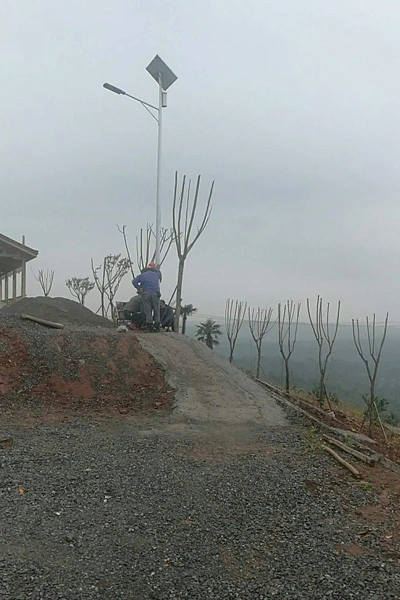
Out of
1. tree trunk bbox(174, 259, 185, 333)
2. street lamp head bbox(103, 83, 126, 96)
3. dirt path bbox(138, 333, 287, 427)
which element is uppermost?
street lamp head bbox(103, 83, 126, 96)

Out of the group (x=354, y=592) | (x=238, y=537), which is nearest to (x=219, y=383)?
(x=238, y=537)

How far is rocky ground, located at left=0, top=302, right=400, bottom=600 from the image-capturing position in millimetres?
2604

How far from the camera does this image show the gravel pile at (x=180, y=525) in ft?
8.39

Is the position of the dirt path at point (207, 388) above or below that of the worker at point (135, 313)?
below

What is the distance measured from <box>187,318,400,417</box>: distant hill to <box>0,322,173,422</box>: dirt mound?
7.43 m

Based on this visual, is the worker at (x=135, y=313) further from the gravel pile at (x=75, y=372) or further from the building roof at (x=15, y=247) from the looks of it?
the building roof at (x=15, y=247)

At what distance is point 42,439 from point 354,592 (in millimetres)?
3312

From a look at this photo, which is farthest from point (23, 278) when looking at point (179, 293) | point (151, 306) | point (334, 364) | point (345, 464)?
point (345, 464)

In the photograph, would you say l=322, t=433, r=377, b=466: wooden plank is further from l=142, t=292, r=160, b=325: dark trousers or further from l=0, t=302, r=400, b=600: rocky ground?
l=142, t=292, r=160, b=325: dark trousers

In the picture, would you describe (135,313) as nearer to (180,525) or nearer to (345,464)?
(345,464)

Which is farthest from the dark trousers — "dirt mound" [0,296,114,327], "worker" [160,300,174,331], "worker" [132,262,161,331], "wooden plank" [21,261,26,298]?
"wooden plank" [21,261,26,298]

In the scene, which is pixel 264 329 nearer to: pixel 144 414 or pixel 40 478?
pixel 144 414

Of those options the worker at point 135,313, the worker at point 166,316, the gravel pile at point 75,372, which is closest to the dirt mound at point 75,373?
the gravel pile at point 75,372

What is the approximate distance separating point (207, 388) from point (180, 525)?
3.93m
